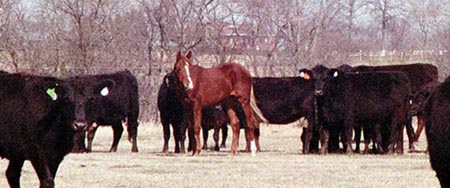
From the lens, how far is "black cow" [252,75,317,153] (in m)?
24.8

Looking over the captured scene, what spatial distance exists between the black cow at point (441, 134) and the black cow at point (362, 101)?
12.5 metres

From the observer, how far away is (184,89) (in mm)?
21969

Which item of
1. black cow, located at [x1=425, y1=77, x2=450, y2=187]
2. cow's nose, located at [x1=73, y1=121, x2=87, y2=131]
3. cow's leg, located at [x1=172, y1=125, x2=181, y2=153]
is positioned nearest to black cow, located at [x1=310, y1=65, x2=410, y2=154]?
cow's leg, located at [x1=172, y1=125, x2=181, y2=153]

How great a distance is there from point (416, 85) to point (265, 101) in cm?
358

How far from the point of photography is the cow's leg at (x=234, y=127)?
22.4 meters

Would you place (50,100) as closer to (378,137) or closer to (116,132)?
(116,132)

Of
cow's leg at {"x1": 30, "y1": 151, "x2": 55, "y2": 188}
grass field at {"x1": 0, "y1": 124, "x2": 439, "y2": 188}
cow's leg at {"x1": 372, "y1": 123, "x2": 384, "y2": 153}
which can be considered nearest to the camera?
cow's leg at {"x1": 30, "y1": 151, "x2": 55, "y2": 188}

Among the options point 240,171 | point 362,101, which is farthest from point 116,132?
point 240,171

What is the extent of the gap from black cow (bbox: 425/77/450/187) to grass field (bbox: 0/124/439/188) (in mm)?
4911

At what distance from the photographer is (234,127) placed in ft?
74.6

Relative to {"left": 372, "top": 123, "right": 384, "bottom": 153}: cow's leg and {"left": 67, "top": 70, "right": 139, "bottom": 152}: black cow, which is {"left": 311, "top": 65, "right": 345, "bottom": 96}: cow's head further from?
{"left": 67, "top": 70, "right": 139, "bottom": 152}: black cow

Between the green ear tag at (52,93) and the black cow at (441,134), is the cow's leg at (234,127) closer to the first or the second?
the green ear tag at (52,93)

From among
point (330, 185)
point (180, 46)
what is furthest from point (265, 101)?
point (180, 46)

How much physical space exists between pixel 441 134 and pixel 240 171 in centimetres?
767
